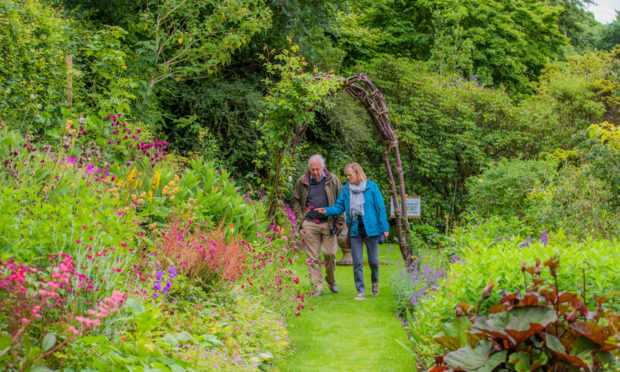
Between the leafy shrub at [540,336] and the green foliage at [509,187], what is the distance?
22.4 feet

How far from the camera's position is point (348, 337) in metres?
5.93

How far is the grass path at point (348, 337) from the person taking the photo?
4980 mm

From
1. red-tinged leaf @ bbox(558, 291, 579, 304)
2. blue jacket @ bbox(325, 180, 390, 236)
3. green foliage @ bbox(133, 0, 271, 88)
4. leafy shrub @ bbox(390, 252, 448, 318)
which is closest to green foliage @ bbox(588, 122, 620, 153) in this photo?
leafy shrub @ bbox(390, 252, 448, 318)

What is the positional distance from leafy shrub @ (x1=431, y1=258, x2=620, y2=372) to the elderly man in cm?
496

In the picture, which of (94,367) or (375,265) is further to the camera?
(375,265)

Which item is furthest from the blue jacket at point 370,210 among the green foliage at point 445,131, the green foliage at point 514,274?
the green foliage at point 445,131

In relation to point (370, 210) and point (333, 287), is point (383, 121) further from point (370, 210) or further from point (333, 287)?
point (333, 287)

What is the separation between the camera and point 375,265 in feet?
25.9

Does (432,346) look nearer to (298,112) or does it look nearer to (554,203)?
(554,203)

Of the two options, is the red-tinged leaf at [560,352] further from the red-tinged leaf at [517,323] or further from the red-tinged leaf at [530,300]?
the red-tinged leaf at [530,300]

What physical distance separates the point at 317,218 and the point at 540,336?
205 inches

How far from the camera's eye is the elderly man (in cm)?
795

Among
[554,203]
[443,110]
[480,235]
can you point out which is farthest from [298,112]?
[443,110]

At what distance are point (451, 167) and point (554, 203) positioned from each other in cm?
661
